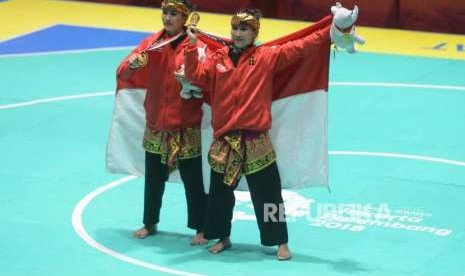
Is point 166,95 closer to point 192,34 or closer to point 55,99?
point 192,34

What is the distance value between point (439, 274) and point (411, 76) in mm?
6947

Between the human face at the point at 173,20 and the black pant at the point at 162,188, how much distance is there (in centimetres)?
102

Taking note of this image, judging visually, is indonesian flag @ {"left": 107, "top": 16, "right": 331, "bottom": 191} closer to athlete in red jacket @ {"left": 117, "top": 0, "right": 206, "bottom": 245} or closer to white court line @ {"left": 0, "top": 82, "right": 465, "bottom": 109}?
athlete in red jacket @ {"left": 117, "top": 0, "right": 206, "bottom": 245}

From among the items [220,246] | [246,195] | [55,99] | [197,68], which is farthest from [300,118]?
[55,99]

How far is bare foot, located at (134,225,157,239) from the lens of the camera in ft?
33.7

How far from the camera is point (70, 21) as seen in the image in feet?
64.5

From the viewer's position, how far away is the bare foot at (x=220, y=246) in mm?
9922

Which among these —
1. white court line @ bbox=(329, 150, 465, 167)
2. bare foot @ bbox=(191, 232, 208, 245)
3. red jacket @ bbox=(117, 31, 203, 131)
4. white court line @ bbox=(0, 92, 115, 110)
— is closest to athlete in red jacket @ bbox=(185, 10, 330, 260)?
red jacket @ bbox=(117, 31, 203, 131)

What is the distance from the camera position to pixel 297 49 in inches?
376

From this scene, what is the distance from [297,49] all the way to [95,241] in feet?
7.57

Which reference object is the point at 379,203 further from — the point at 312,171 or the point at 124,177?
the point at 124,177

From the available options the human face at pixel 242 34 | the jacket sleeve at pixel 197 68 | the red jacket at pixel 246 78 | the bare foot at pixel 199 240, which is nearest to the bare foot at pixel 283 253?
the bare foot at pixel 199 240

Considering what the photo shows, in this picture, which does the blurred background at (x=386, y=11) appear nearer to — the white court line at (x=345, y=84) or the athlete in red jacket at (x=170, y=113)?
the white court line at (x=345, y=84)

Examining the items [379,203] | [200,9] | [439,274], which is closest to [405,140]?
[379,203]
